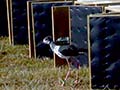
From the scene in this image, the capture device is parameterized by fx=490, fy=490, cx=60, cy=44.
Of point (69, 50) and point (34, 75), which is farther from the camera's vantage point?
point (34, 75)

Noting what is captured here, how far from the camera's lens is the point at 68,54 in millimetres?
5707

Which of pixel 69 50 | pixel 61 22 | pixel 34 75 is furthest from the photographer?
pixel 61 22

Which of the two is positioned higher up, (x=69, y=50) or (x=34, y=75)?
(x=69, y=50)

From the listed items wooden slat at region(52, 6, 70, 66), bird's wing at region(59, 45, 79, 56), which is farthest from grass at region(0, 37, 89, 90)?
wooden slat at region(52, 6, 70, 66)

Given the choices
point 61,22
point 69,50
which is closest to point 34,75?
point 69,50

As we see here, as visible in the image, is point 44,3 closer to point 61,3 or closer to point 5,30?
point 61,3

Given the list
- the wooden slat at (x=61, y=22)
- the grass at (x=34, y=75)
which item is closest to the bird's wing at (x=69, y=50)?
the grass at (x=34, y=75)

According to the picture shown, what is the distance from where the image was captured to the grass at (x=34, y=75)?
18.6ft

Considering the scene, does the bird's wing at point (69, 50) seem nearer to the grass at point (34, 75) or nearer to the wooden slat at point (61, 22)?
the grass at point (34, 75)

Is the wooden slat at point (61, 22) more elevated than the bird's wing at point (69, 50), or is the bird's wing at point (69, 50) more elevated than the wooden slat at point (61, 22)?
the wooden slat at point (61, 22)

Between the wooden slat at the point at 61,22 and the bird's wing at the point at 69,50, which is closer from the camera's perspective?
the bird's wing at the point at 69,50

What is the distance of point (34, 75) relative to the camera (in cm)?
621

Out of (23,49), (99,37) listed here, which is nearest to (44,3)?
(23,49)

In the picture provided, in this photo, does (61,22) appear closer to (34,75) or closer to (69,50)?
(34,75)
